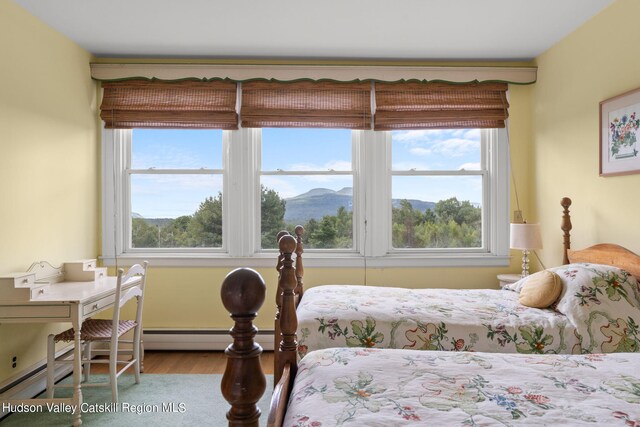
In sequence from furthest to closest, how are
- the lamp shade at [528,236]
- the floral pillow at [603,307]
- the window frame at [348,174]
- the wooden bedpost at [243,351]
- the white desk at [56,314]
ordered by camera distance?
the window frame at [348,174]
the lamp shade at [528,236]
the white desk at [56,314]
the floral pillow at [603,307]
the wooden bedpost at [243,351]

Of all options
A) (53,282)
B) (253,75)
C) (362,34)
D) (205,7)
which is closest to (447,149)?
(362,34)

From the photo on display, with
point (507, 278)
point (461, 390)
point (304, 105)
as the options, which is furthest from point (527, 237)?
point (461, 390)

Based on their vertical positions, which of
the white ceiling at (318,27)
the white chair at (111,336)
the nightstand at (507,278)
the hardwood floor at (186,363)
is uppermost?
the white ceiling at (318,27)

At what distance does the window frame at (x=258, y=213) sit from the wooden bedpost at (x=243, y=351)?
10.5 ft

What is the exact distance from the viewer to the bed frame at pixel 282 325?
2.79 ft

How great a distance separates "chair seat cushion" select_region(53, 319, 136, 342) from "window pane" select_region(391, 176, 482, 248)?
2393 mm

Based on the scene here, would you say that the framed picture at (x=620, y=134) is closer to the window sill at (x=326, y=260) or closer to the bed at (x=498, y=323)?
the bed at (x=498, y=323)

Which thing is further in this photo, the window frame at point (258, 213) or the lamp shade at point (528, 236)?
the window frame at point (258, 213)

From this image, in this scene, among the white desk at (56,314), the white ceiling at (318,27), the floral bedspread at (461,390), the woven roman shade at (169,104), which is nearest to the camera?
the floral bedspread at (461,390)

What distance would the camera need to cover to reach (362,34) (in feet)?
11.5

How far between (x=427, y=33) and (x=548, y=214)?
6.00 feet

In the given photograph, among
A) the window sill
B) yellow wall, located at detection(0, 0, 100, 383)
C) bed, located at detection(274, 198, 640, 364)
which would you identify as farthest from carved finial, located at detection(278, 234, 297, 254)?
the window sill

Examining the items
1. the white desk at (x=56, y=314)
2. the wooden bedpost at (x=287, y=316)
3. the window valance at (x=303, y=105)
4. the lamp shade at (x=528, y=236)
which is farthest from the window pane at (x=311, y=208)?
the wooden bedpost at (x=287, y=316)

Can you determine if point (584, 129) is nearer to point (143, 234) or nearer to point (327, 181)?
point (327, 181)
